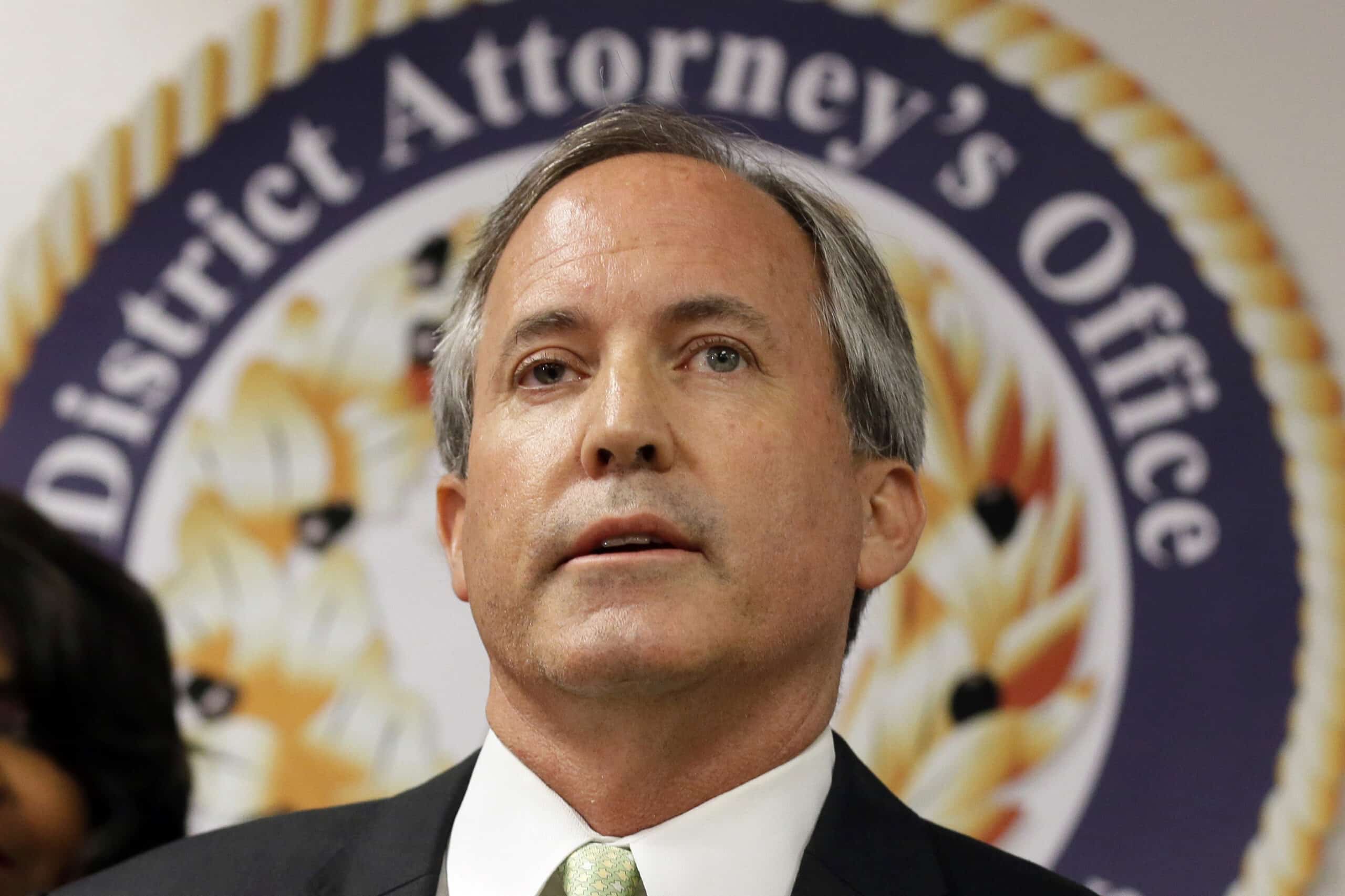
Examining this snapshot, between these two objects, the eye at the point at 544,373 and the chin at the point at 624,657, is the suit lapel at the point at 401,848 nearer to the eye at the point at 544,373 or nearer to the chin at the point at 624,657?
the chin at the point at 624,657

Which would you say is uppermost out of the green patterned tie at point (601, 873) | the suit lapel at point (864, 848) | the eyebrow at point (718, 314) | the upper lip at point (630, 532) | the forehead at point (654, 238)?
the forehead at point (654, 238)

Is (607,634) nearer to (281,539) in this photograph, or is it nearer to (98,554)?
(98,554)

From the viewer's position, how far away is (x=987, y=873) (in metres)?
1.30

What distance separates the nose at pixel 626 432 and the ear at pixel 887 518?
0.87ft

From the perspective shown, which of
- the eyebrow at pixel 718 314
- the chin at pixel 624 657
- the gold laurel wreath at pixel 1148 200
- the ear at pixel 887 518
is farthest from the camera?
the gold laurel wreath at pixel 1148 200

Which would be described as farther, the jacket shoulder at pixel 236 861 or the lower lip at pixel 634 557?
the jacket shoulder at pixel 236 861

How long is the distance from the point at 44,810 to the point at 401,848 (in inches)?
22.1

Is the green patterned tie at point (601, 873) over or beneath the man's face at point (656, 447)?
beneath

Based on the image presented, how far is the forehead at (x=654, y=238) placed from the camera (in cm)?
126

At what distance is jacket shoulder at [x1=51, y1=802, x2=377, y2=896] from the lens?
124 centimetres

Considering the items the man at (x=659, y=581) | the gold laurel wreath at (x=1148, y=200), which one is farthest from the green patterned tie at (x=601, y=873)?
the gold laurel wreath at (x=1148, y=200)

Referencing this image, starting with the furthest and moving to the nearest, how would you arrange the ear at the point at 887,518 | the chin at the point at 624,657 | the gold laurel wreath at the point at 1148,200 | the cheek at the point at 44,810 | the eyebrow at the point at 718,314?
the gold laurel wreath at the point at 1148,200 < the cheek at the point at 44,810 < the ear at the point at 887,518 < the eyebrow at the point at 718,314 < the chin at the point at 624,657

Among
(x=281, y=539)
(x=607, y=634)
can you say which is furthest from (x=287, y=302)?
(x=607, y=634)

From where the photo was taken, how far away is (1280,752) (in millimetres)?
2014
